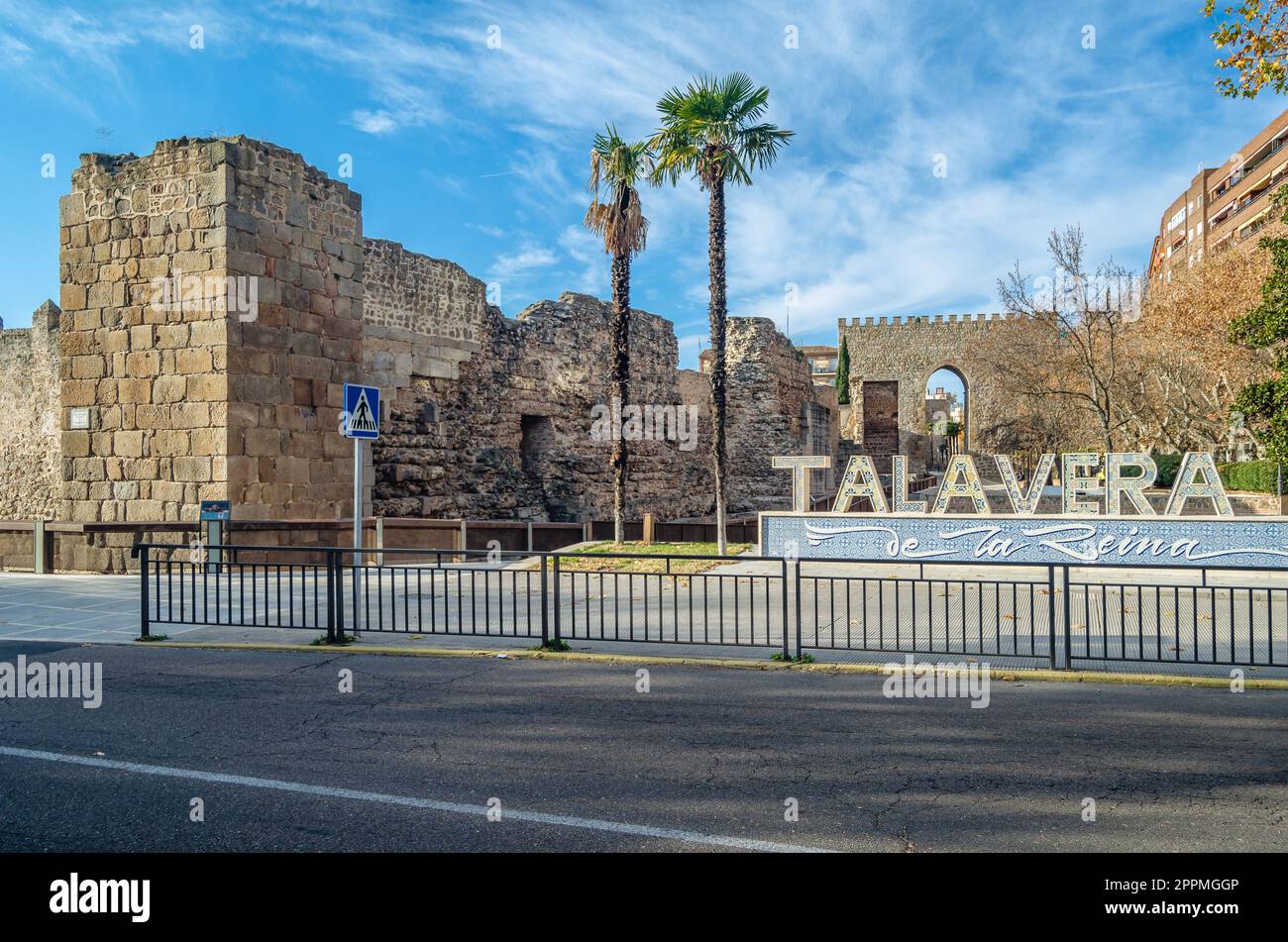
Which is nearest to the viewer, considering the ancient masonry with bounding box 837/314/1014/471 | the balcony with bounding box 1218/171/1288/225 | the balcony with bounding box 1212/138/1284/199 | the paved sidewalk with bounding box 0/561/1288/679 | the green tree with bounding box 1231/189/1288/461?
the paved sidewalk with bounding box 0/561/1288/679

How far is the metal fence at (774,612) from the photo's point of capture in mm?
7867

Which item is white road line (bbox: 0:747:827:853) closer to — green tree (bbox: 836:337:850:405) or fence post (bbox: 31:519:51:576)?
fence post (bbox: 31:519:51:576)

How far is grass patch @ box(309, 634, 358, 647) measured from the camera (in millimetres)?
8578

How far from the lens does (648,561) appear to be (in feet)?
50.1

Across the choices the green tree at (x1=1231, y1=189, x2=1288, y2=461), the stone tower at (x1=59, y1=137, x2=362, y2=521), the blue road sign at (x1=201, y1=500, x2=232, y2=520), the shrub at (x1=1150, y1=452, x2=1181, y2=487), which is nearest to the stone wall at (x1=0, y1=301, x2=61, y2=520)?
the stone tower at (x1=59, y1=137, x2=362, y2=521)

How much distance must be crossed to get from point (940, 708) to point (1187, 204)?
77.1 metres

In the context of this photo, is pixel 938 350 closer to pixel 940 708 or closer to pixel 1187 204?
pixel 1187 204

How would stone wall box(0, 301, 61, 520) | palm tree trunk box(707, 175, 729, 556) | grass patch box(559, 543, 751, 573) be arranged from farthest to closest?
stone wall box(0, 301, 61, 520) → palm tree trunk box(707, 175, 729, 556) → grass patch box(559, 543, 751, 573)

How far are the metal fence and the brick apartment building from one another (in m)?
46.8

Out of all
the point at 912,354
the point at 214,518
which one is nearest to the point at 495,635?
the point at 214,518

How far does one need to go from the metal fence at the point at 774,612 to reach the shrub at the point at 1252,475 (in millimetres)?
10631

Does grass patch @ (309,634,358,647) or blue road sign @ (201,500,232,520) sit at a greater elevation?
blue road sign @ (201,500,232,520)
